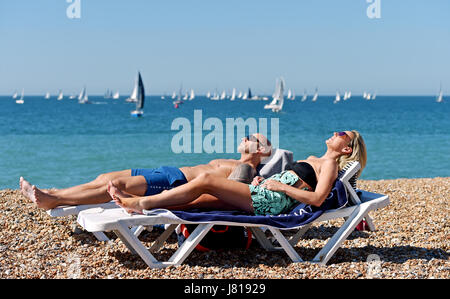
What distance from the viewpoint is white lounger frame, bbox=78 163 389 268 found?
12.1 ft

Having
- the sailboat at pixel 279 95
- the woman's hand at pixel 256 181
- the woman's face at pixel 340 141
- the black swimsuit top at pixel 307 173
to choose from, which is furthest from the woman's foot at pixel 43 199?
the sailboat at pixel 279 95

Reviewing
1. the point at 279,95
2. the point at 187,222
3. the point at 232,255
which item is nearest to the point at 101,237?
the point at 232,255

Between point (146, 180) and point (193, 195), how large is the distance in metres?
0.74

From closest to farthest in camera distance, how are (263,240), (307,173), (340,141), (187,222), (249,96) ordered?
1. (187,222)
2. (307,173)
3. (340,141)
4. (263,240)
5. (249,96)

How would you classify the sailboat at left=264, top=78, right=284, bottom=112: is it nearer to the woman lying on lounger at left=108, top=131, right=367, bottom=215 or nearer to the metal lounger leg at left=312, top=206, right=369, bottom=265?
the woman lying on lounger at left=108, top=131, right=367, bottom=215

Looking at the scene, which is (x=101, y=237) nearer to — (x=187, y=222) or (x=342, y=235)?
(x=187, y=222)

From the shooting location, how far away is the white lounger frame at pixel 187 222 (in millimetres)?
3676

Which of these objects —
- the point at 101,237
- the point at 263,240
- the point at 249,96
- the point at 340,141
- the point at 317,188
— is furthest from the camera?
the point at 249,96

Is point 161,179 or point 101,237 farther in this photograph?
point 101,237

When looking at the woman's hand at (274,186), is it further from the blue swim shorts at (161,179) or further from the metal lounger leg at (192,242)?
the blue swim shorts at (161,179)

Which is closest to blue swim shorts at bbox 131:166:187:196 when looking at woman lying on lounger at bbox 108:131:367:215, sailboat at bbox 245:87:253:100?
woman lying on lounger at bbox 108:131:367:215

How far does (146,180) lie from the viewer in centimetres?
445

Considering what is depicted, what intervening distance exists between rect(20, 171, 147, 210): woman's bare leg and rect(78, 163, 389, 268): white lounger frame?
36 centimetres

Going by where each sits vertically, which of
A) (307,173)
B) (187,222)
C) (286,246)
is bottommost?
(286,246)
